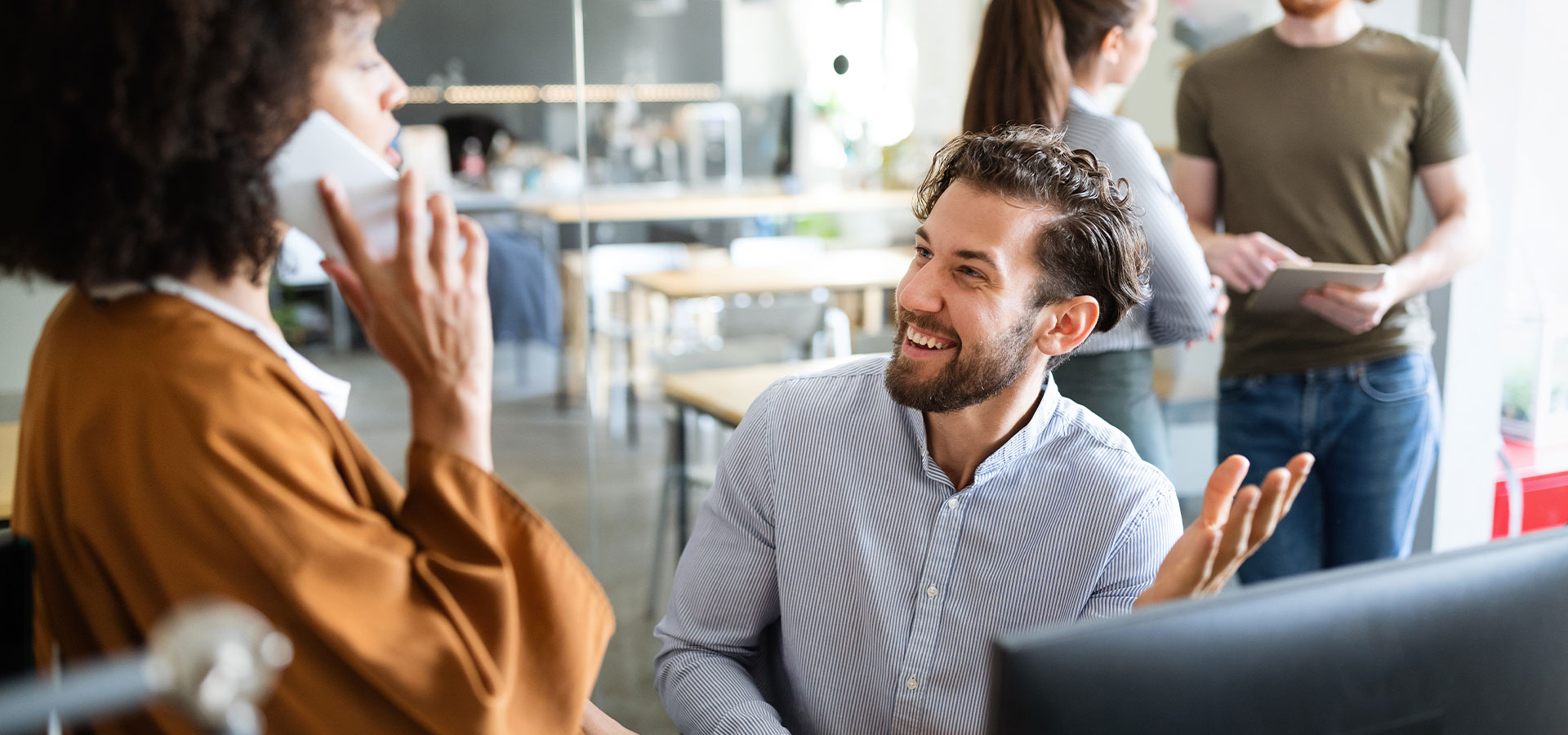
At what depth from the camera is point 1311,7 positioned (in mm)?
2221

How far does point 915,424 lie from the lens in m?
1.35

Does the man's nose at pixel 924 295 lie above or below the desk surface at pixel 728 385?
above

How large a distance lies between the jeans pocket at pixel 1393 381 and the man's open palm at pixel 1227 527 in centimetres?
136

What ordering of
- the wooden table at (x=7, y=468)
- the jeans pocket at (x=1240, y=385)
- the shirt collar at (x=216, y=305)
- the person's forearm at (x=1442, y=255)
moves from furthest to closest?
the jeans pocket at (x=1240, y=385), the person's forearm at (x=1442, y=255), the wooden table at (x=7, y=468), the shirt collar at (x=216, y=305)

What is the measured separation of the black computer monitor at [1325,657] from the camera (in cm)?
63

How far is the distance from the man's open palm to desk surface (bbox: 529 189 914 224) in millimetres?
1805

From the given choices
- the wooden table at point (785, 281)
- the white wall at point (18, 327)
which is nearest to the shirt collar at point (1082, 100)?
the wooden table at point (785, 281)

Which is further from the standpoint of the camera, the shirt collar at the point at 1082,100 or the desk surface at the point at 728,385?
the desk surface at the point at 728,385

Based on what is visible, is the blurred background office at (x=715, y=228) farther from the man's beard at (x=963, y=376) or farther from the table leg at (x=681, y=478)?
the man's beard at (x=963, y=376)

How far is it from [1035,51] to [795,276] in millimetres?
1169

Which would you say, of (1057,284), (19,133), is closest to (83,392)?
(19,133)

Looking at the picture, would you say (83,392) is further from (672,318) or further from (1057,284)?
(672,318)

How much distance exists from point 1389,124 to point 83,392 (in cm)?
216

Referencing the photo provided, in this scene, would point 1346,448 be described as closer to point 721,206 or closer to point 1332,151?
point 1332,151
